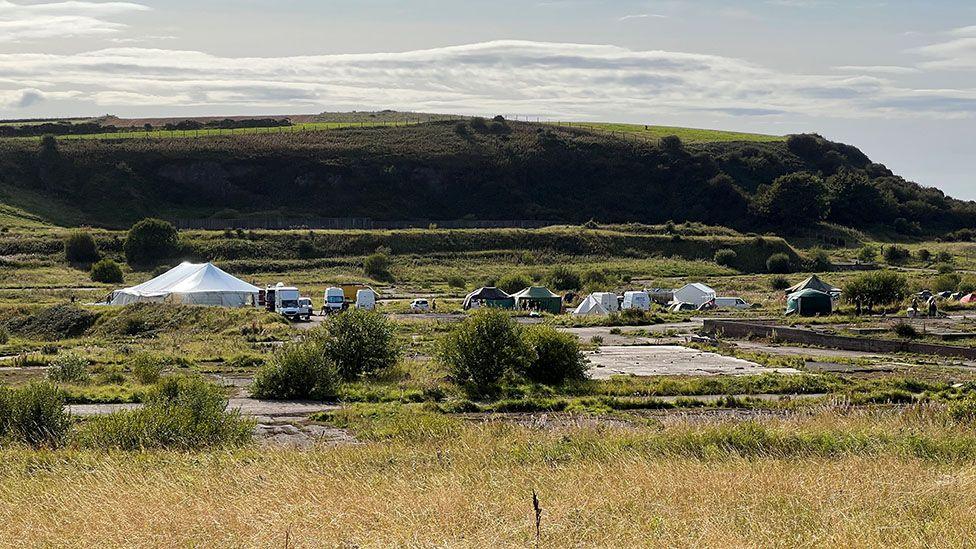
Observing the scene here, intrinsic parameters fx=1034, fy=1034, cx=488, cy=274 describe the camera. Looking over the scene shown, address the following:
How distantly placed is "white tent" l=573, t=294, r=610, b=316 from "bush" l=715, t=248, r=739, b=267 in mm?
38358

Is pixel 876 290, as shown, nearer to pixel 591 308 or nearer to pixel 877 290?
pixel 877 290

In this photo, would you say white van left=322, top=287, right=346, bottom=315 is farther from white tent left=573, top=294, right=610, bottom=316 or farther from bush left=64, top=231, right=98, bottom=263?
bush left=64, top=231, right=98, bottom=263

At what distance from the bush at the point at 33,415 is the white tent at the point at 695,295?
46.3m

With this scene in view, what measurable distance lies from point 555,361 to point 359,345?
18.9 feet

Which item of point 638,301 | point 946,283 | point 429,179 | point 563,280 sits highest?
point 429,179

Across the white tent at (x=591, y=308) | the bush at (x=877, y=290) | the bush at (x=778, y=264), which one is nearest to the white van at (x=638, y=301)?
the white tent at (x=591, y=308)

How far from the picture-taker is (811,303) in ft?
168

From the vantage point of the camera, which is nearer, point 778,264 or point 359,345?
point 359,345

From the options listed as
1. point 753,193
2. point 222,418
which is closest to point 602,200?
point 753,193

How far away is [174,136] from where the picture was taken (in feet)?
412

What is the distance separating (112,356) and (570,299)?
34.8m

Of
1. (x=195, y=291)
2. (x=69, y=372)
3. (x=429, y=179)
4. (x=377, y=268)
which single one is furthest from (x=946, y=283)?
(x=429, y=179)

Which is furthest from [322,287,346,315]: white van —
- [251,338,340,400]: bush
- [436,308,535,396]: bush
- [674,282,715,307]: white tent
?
[251,338,340,400]: bush

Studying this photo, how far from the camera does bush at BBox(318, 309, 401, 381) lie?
2941 centimetres
